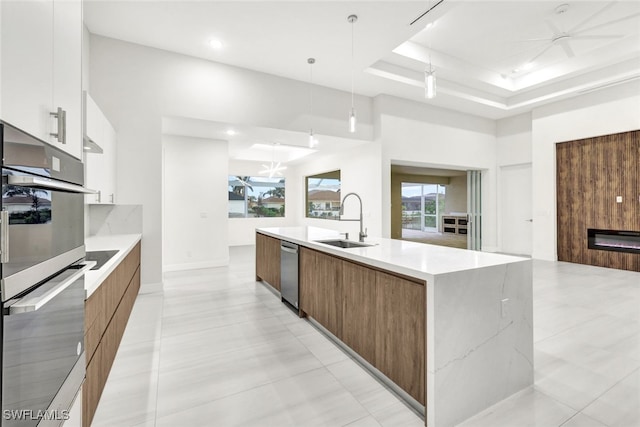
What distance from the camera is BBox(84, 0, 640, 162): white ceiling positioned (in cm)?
349

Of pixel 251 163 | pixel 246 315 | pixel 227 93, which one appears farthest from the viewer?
pixel 251 163

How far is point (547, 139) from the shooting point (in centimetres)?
648

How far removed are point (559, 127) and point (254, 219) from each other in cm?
810

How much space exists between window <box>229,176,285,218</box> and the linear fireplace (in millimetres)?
7862

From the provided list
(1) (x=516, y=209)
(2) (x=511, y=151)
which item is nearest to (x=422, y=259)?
(1) (x=516, y=209)

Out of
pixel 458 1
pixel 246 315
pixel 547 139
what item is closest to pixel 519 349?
Answer: pixel 246 315

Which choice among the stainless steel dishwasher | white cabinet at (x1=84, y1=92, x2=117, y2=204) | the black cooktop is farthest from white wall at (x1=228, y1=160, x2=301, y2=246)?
the black cooktop

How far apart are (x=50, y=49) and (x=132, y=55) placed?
3.93m

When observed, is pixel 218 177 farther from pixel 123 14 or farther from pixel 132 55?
pixel 123 14

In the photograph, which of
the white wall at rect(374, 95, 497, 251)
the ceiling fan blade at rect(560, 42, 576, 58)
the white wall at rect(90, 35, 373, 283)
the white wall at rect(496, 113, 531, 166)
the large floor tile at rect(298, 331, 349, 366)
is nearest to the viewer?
the large floor tile at rect(298, 331, 349, 366)

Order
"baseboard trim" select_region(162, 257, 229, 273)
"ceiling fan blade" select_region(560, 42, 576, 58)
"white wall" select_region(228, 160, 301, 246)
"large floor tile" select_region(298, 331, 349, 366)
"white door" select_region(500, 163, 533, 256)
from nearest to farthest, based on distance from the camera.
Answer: "large floor tile" select_region(298, 331, 349, 366), "ceiling fan blade" select_region(560, 42, 576, 58), "baseboard trim" select_region(162, 257, 229, 273), "white door" select_region(500, 163, 533, 256), "white wall" select_region(228, 160, 301, 246)

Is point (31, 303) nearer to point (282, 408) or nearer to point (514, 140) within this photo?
point (282, 408)

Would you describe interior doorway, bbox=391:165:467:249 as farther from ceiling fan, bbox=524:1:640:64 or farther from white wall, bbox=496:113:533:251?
ceiling fan, bbox=524:1:640:64

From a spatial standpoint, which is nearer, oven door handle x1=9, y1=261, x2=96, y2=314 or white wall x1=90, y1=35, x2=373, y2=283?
oven door handle x1=9, y1=261, x2=96, y2=314
